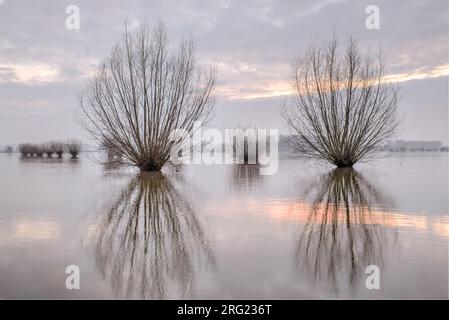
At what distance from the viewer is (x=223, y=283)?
370 centimetres

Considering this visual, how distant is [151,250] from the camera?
482 cm

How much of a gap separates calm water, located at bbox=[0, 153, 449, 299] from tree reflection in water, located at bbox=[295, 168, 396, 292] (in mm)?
15

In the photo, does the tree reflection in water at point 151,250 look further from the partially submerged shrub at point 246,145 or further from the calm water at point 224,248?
the partially submerged shrub at point 246,145

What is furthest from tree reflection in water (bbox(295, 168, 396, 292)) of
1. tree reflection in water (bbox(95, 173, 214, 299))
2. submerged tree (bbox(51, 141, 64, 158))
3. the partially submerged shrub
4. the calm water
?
submerged tree (bbox(51, 141, 64, 158))

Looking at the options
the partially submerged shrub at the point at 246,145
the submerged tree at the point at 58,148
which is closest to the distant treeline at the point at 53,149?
the submerged tree at the point at 58,148

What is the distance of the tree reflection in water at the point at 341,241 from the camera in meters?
4.05

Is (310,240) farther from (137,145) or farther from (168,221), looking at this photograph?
(137,145)

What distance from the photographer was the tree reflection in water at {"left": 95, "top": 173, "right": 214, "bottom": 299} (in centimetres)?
367

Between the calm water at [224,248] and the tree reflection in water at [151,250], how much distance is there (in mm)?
13

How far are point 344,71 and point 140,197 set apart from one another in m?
14.8

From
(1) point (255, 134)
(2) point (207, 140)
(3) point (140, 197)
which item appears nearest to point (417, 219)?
(3) point (140, 197)

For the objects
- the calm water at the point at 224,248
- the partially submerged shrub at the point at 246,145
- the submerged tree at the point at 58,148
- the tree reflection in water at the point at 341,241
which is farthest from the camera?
the submerged tree at the point at 58,148

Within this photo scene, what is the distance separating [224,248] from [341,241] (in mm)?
1637

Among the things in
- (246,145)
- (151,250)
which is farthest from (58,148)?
(151,250)
